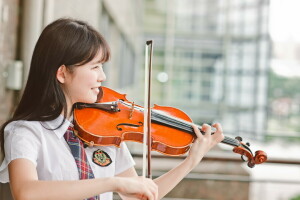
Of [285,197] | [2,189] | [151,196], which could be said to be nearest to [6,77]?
[2,189]

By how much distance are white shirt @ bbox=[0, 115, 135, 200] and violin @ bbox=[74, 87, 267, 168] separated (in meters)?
0.06

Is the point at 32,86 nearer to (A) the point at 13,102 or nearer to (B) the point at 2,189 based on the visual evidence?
(B) the point at 2,189

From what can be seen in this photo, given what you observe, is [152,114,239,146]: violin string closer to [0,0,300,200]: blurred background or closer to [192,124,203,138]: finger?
[192,124,203,138]: finger

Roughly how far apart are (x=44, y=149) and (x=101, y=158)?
0.55 ft

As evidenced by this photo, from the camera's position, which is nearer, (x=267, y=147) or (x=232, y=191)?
(x=232, y=191)

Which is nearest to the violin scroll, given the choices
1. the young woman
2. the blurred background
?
the young woman

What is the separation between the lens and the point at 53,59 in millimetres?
1139

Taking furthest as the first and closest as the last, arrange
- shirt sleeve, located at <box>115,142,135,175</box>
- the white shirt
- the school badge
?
shirt sleeve, located at <box>115,142,135,175</box> → the school badge → the white shirt

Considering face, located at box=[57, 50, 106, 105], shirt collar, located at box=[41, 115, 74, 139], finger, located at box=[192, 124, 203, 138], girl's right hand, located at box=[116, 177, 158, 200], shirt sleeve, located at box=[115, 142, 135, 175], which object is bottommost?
shirt sleeve, located at box=[115, 142, 135, 175]

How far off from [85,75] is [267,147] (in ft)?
29.9

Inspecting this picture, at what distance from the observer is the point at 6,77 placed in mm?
2264

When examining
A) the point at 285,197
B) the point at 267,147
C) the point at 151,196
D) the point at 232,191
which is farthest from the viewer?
the point at 267,147

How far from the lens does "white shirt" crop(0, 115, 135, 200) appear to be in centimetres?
107

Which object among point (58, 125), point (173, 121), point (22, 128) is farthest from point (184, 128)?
point (22, 128)
